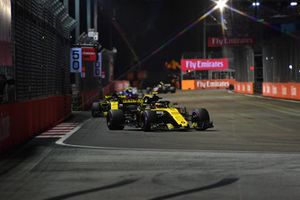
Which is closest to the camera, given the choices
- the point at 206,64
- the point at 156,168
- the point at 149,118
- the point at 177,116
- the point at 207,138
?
the point at 156,168

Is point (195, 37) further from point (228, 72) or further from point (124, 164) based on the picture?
point (124, 164)

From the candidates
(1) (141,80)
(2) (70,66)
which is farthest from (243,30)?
(1) (141,80)

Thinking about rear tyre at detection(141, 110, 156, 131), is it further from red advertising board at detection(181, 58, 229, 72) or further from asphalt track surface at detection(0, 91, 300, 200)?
red advertising board at detection(181, 58, 229, 72)

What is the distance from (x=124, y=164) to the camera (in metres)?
10.3

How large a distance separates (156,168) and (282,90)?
3550cm

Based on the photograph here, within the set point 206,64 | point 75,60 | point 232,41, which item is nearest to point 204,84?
point 206,64

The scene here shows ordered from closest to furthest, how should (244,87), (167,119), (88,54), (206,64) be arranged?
1. (167,119)
2. (88,54)
3. (244,87)
4. (206,64)

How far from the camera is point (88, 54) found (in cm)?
3525

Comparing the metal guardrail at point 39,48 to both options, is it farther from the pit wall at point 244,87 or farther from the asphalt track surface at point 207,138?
the pit wall at point 244,87

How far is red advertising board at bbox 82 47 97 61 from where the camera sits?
115 ft

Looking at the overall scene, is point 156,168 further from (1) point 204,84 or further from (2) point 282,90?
(1) point 204,84

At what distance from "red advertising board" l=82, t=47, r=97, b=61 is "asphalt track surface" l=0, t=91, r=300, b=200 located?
1939cm

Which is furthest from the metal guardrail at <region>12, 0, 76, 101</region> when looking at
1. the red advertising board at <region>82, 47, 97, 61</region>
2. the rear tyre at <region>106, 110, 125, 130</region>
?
the red advertising board at <region>82, 47, 97, 61</region>

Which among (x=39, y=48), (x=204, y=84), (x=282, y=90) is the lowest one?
(x=282, y=90)
